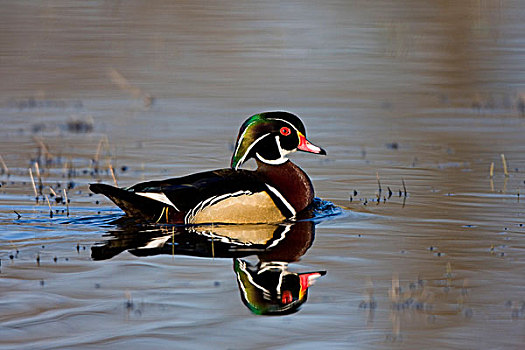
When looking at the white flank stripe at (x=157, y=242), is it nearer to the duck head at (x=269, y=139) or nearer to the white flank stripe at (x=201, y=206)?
the white flank stripe at (x=201, y=206)

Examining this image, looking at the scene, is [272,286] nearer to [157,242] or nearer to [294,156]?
[157,242]

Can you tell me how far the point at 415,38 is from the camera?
2128 cm

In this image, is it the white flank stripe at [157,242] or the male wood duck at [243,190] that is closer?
Answer: the white flank stripe at [157,242]

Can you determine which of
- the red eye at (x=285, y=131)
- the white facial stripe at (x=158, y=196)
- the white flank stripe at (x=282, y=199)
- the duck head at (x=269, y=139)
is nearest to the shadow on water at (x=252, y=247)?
the white flank stripe at (x=282, y=199)

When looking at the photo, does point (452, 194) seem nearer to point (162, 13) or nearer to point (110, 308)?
point (110, 308)

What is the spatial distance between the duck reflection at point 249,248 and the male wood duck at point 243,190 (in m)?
0.12

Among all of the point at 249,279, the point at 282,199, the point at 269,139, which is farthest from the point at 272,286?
the point at 269,139

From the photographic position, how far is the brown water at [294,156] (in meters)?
5.86

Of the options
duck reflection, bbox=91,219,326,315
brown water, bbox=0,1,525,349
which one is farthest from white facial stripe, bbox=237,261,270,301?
brown water, bbox=0,1,525,349

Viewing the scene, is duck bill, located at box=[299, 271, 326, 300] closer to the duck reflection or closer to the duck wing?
the duck reflection

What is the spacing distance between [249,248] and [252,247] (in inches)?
2.1

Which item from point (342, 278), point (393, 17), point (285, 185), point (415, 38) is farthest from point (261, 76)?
point (342, 278)

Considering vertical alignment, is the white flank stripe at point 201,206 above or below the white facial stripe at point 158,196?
below

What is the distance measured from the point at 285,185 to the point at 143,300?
3.30 meters
